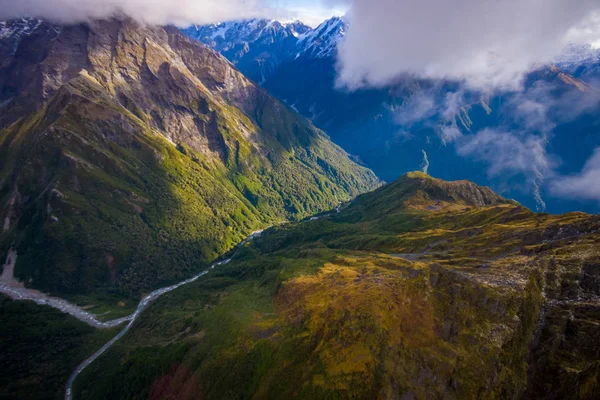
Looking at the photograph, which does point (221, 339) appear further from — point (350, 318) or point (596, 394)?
point (596, 394)

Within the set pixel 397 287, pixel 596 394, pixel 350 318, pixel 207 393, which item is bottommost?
pixel 207 393

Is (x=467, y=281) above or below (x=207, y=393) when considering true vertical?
Result: above

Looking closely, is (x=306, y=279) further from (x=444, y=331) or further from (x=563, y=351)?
(x=563, y=351)

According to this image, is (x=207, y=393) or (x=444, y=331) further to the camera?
(x=207, y=393)

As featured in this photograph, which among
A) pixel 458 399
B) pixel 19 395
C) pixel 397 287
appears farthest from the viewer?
pixel 19 395

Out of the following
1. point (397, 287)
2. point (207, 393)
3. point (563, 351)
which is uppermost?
point (397, 287)

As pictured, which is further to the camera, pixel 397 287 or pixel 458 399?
pixel 397 287

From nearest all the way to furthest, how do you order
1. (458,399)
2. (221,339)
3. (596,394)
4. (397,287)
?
(596,394) < (458,399) < (397,287) < (221,339)

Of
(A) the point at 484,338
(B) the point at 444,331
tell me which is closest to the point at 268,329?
(B) the point at 444,331

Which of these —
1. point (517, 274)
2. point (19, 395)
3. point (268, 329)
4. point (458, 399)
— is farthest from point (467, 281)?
point (19, 395)

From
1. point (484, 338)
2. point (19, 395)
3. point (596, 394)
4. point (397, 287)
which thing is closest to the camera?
point (596, 394)
